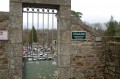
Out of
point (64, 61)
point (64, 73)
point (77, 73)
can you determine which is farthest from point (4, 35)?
point (77, 73)

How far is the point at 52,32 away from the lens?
292 inches

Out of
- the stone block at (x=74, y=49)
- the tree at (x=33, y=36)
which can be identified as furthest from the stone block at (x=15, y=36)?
the stone block at (x=74, y=49)

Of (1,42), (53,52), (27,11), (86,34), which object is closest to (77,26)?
(86,34)

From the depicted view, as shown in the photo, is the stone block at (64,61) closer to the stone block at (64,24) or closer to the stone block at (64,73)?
the stone block at (64,73)

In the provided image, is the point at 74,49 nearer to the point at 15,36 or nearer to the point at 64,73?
the point at 64,73

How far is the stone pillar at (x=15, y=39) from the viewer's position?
6.75 metres

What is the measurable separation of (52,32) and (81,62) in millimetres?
1512

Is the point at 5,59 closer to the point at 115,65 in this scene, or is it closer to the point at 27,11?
the point at 27,11

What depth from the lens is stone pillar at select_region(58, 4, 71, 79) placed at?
285 inches

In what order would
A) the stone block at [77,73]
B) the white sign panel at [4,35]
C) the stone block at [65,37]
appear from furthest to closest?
the stone block at [77,73] → the stone block at [65,37] → the white sign panel at [4,35]

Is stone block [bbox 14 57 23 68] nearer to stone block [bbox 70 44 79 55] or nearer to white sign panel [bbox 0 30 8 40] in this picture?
white sign panel [bbox 0 30 8 40]

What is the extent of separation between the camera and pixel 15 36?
677 centimetres

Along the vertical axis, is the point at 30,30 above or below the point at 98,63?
above

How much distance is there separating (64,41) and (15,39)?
1675 millimetres
